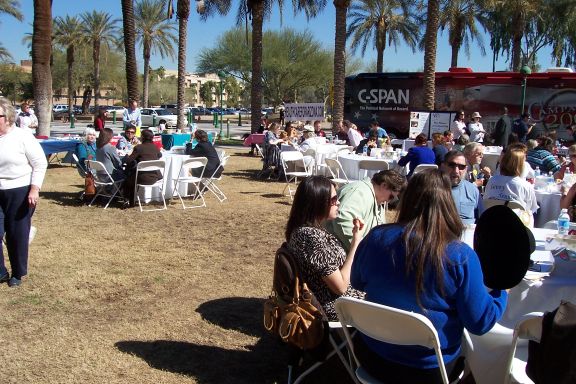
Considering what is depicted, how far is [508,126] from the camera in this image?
16688mm

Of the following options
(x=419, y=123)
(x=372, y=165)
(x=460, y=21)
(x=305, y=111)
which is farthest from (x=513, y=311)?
(x=460, y=21)

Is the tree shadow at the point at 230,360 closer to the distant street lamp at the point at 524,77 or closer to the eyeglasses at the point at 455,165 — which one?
the eyeglasses at the point at 455,165

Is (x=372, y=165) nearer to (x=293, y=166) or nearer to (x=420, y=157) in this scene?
(x=420, y=157)

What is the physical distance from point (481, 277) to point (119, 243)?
5219mm

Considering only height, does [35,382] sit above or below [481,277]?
below

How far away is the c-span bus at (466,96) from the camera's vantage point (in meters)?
18.5

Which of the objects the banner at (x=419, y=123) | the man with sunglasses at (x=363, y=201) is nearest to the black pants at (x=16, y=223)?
the man with sunglasses at (x=363, y=201)

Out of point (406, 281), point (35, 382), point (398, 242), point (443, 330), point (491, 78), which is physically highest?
point (491, 78)

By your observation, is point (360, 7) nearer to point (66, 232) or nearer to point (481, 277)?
point (66, 232)

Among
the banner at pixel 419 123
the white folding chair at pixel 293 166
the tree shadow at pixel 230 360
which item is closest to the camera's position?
the tree shadow at pixel 230 360

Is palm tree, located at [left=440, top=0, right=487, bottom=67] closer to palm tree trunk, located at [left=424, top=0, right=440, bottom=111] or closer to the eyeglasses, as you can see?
palm tree trunk, located at [left=424, top=0, right=440, bottom=111]

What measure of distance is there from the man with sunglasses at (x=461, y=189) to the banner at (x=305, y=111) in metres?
12.1

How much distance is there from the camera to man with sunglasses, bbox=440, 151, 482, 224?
484 centimetres

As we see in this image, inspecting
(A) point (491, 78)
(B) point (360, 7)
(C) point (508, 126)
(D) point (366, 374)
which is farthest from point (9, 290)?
(B) point (360, 7)
